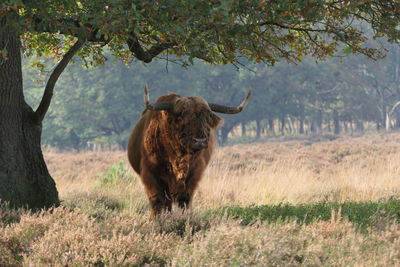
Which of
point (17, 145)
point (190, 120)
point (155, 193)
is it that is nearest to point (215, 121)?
point (190, 120)

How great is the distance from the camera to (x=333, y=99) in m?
74.3

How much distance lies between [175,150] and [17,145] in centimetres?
249

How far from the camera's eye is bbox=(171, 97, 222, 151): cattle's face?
8.10 metres

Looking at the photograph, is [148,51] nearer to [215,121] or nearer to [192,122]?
[215,121]

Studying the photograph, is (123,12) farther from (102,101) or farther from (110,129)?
(110,129)

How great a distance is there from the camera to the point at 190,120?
8.18 metres

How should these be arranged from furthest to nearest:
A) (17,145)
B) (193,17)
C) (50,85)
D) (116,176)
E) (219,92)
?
(219,92)
(116,176)
(50,85)
(17,145)
(193,17)

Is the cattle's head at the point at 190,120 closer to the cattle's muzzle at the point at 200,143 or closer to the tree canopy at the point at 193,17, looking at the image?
the cattle's muzzle at the point at 200,143

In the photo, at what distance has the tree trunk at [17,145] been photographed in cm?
933

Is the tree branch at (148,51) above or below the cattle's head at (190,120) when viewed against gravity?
above

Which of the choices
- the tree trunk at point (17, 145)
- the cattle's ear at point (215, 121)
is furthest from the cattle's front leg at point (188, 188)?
the tree trunk at point (17, 145)

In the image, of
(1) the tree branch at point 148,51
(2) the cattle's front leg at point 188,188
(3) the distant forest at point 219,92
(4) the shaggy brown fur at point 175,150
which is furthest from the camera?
(3) the distant forest at point 219,92

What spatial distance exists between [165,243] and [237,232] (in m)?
0.79

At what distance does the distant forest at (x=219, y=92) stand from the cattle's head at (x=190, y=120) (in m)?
50.1
